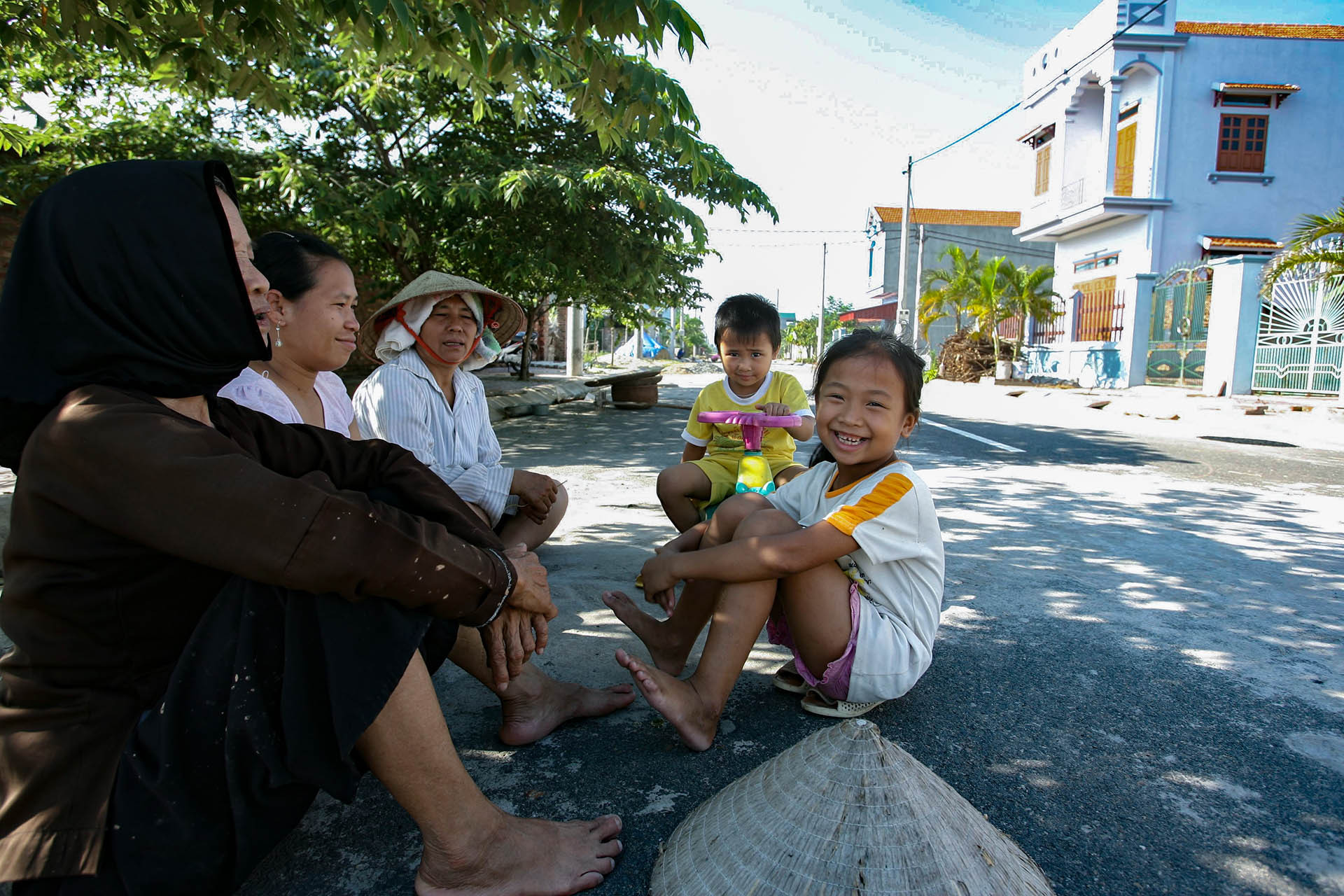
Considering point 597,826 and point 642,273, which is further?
point 642,273

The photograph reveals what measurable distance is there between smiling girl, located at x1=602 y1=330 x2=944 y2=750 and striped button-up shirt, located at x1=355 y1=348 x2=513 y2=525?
1.09m

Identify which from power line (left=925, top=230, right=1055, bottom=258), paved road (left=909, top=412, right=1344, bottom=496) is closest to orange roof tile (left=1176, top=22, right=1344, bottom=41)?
paved road (left=909, top=412, right=1344, bottom=496)

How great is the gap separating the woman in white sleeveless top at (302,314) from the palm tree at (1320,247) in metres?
13.5

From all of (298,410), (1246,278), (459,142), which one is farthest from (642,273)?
(1246,278)

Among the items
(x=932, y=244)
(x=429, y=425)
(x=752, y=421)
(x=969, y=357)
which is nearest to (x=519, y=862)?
(x=429, y=425)

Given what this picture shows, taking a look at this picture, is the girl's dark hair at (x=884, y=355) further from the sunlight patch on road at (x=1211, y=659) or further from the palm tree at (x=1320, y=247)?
the palm tree at (x=1320, y=247)

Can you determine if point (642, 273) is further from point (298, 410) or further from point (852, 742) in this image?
point (852, 742)

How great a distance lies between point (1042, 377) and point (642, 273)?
15.4 metres

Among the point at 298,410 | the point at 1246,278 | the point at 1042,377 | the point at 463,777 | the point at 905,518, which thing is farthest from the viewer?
the point at 1042,377

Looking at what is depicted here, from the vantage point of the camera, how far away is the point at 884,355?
2.17 meters

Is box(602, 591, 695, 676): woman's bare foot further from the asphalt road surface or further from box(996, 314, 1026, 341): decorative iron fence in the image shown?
box(996, 314, 1026, 341): decorative iron fence

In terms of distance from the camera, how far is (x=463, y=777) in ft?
4.78

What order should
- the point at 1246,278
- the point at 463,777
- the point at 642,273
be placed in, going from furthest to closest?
the point at 1246,278, the point at 642,273, the point at 463,777

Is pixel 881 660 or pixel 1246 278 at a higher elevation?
pixel 1246 278
